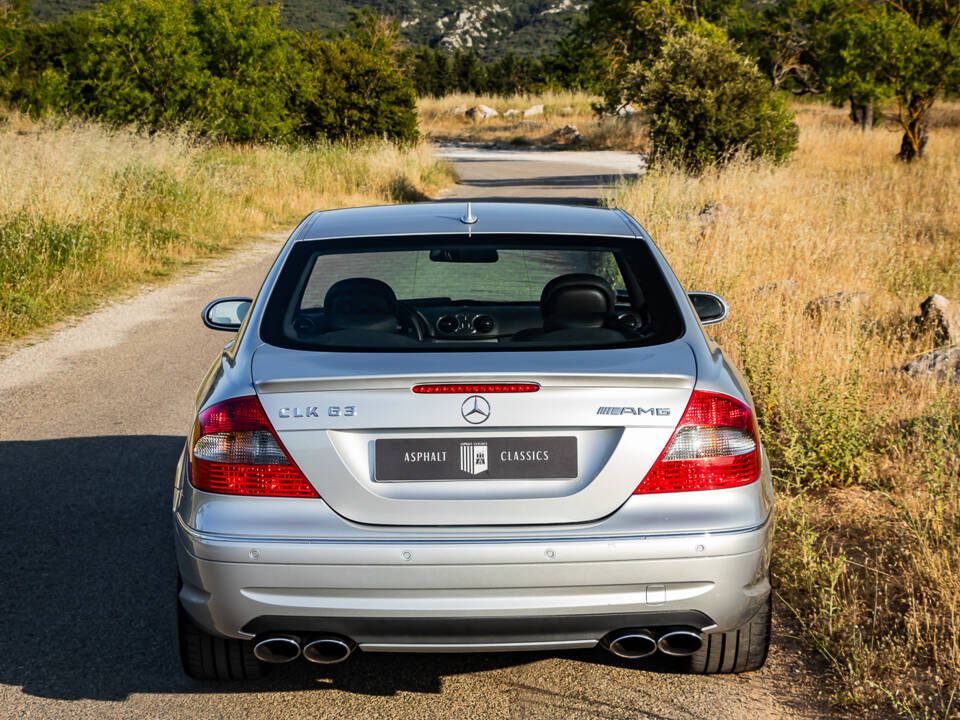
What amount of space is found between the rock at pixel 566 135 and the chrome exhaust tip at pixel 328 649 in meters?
50.6

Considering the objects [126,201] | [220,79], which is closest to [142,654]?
[126,201]

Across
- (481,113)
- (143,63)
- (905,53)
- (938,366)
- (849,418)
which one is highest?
(905,53)

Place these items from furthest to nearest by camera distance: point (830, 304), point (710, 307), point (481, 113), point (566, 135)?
1. point (481, 113)
2. point (566, 135)
3. point (830, 304)
4. point (710, 307)

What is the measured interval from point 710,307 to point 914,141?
77.6 ft

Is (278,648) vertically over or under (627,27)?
under

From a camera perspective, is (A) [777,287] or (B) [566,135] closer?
(A) [777,287]

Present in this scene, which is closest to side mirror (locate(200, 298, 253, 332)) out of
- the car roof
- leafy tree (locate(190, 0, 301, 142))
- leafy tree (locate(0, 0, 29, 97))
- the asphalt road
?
the car roof

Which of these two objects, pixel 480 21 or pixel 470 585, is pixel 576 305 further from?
pixel 480 21

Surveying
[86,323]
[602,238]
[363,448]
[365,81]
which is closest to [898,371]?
[602,238]

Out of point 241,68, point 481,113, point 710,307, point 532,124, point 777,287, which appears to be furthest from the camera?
point 481,113

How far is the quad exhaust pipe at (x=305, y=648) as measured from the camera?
9.81 ft

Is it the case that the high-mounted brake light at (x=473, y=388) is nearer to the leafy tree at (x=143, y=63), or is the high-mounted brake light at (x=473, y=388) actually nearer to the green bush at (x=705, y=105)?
the green bush at (x=705, y=105)

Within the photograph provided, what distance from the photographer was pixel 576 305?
3730mm

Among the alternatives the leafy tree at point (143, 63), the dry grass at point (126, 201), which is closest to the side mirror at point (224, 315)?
the dry grass at point (126, 201)
